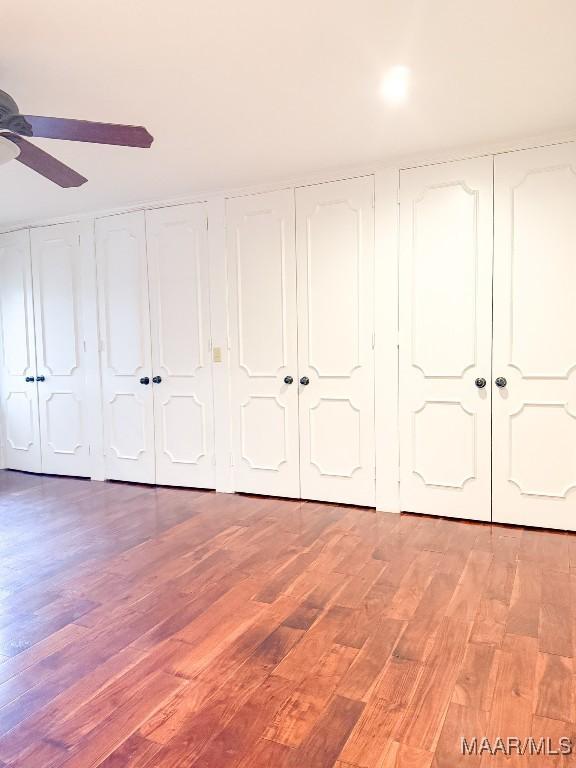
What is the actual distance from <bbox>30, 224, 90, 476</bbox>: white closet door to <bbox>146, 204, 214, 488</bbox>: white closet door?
2.77ft

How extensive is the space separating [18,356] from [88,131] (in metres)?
3.74

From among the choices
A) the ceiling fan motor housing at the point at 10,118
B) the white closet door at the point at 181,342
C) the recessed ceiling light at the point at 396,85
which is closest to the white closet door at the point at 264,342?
the white closet door at the point at 181,342

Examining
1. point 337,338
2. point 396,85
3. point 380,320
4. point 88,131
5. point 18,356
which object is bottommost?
point 18,356

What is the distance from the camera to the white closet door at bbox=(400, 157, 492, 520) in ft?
11.2

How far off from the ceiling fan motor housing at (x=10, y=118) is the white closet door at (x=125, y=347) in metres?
2.36

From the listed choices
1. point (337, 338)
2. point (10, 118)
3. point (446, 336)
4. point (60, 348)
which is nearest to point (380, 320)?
point (337, 338)

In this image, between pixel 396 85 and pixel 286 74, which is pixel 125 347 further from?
pixel 396 85

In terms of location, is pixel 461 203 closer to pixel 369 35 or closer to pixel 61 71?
pixel 369 35

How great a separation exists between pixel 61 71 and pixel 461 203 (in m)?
2.37

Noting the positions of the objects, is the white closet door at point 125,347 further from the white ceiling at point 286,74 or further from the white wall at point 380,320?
the white ceiling at point 286,74

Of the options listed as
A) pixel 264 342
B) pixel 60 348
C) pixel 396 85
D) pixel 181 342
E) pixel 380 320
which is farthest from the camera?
pixel 60 348

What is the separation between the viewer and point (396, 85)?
2531 mm

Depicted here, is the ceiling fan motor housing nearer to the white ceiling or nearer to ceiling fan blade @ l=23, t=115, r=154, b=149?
ceiling fan blade @ l=23, t=115, r=154, b=149

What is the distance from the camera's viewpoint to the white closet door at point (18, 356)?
5.12 metres
